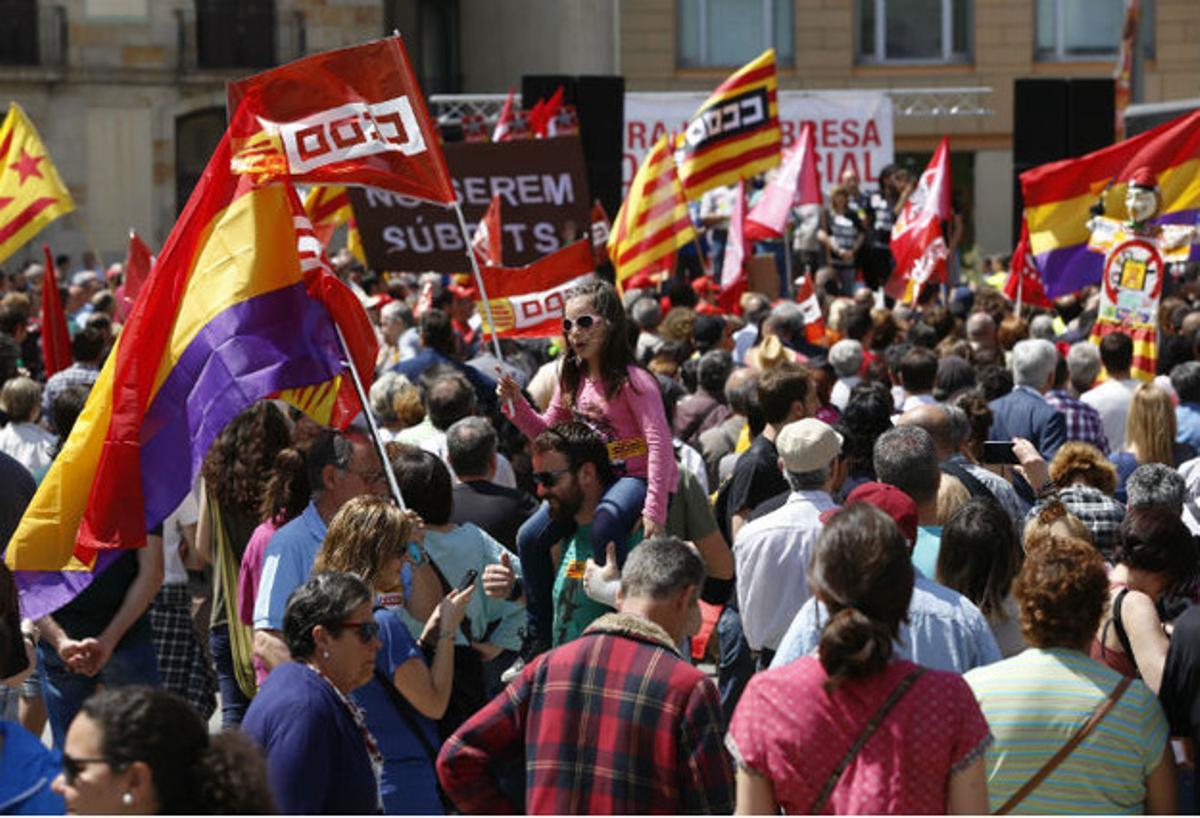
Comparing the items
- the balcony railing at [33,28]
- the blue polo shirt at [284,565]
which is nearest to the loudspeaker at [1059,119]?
the blue polo shirt at [284,565]

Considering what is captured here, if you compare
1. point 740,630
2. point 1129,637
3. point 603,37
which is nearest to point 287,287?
point 740,630

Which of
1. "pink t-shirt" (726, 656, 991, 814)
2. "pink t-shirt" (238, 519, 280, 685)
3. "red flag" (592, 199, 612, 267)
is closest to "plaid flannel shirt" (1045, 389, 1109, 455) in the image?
"pink t-shirt" (238, 519, 280, 685)

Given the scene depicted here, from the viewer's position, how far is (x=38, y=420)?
1048 cm

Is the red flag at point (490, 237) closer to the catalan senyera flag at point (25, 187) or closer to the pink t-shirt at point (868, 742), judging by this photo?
the catalan senyera flag at point (25, 187)

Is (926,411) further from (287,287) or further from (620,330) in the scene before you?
(287,287)

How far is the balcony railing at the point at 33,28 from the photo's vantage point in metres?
37.8

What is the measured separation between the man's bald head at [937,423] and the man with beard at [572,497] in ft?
4.87

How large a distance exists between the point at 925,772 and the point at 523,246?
33.2 ft

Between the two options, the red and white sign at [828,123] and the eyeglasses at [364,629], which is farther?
the red and white sign at [828,123]

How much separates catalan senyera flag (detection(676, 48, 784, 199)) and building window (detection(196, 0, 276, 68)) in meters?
22.9

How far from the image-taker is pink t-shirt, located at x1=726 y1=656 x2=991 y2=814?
174 inches

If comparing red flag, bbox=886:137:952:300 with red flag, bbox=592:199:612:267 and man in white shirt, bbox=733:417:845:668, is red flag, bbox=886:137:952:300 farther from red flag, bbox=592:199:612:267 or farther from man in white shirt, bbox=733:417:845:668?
man in white shirt, bbox=733:417:845:668

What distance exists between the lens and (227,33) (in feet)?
126

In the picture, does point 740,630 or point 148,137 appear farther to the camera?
point 148,137
